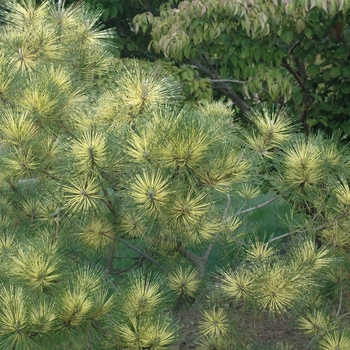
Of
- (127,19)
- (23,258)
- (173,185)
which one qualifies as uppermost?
(173,185)

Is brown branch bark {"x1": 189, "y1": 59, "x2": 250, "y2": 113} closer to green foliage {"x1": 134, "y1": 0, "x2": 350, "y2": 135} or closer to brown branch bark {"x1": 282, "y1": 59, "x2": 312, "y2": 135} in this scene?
green foliage {"x1": 134, "y1": 0, "x2": 350, "y2": 135}

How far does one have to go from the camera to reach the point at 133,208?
3301 millimetres

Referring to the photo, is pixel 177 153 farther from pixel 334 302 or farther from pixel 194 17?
pixel 194 17

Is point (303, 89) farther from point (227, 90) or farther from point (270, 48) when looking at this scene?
point (270, 48)

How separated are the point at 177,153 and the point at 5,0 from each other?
5.44 ft

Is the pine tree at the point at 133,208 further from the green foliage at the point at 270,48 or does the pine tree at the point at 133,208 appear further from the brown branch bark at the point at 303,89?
the brown branch bark at the point at 303,89

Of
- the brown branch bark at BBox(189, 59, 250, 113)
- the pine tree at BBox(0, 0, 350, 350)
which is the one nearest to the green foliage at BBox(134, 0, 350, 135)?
the brown branch bark at BBox(189, 59, 250, 113)

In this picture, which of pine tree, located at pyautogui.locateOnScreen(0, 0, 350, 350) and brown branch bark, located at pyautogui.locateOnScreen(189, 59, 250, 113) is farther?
brown branch bark, located at pyautogui.locateOnScreen(189, 59, 250, 113)

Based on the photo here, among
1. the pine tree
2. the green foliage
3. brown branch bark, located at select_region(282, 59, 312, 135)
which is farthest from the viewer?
brown branch bark, located at select_region(282, 59, 312, 135)

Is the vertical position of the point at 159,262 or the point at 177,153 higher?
the point at 177,153

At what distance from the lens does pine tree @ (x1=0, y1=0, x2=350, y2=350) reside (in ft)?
10.5

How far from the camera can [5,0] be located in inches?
168

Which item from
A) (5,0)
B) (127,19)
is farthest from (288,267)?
(127,19)

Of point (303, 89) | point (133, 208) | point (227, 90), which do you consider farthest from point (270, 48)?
point (133, 208)
